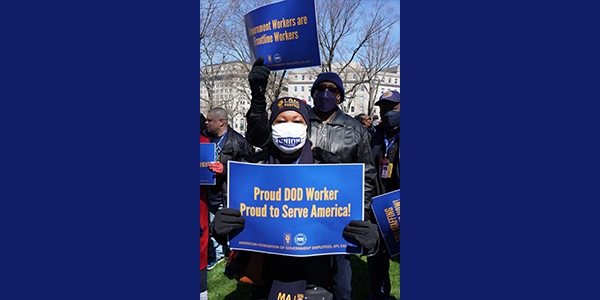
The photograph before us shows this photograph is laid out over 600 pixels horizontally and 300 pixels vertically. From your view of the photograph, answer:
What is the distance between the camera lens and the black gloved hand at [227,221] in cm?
351

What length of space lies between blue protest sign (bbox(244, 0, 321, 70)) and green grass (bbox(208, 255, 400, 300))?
2561 mm

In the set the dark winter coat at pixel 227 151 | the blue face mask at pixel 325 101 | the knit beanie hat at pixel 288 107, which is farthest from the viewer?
the dark winter coat at pixel 227 151

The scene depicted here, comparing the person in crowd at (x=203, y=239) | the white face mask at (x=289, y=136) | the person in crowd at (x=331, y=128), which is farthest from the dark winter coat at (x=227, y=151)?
the white face mask at (x=289, y=136)

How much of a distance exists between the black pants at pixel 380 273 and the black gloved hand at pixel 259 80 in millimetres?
2032

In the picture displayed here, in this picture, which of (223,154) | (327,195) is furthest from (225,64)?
(327,195)

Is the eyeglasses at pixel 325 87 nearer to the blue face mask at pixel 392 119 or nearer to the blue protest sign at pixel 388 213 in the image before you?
the blue face mask at pixel 392 119

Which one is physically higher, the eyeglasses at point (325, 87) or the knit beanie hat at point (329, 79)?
the knit beanie hat at point (329, 79)

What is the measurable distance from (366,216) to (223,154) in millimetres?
2136

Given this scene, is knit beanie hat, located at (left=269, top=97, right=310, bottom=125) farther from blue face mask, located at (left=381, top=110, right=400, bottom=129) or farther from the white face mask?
blue face mask, located at (left=381, top=110, right=400, bottom=129)

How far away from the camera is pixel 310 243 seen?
3514 millimetres

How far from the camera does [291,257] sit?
366cm

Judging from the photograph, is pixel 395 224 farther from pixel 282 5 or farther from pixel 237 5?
Result: pixel 237 5

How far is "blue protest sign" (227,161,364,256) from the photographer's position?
350 cm

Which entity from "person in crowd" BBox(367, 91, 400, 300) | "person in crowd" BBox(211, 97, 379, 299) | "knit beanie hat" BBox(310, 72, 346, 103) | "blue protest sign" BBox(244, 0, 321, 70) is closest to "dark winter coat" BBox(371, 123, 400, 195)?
"person in crowd" BBox(367, 91, 400, 300)
